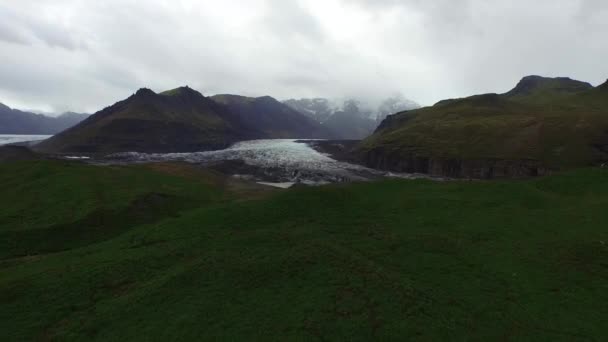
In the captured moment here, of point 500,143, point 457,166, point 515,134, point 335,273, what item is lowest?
point 335,273

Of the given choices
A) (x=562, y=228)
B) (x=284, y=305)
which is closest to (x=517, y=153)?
(x=562, y=228)

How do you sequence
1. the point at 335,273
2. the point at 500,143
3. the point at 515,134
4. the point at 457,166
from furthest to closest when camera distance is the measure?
1. the point at 515,134
2. the point at 500,143
3. the point at 457,166
4. the point at 335,273

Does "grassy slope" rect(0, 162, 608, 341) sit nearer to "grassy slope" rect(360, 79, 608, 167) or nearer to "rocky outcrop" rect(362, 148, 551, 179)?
"rocky outcrop" rect(362, 148, 551, 179)

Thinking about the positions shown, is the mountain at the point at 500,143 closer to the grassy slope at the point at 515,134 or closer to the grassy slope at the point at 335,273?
the grassy slope at the point at 515,134

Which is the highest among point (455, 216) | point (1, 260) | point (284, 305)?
point (455, 216)

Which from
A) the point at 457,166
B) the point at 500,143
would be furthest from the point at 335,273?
the point at 500,143

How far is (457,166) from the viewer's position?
4643 inches

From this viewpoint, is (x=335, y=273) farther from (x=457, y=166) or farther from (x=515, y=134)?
(x=515, y=134)

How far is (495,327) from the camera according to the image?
1934cm

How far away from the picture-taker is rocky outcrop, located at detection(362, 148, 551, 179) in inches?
4107

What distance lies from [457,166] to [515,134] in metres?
26.5

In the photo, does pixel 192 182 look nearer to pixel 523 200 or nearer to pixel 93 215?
pixel 93 215

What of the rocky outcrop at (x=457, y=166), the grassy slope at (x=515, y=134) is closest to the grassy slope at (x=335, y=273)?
the rocky outcrop at (x=457, y=166)

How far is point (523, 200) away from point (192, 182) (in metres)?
49.2
